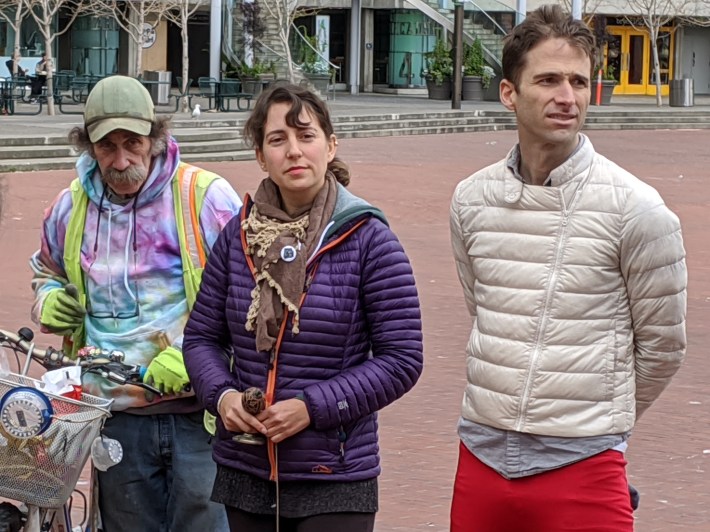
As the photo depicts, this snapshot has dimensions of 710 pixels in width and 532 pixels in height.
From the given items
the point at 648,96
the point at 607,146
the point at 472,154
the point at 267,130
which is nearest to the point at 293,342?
the point at 267,130

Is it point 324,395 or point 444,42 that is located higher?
point 444,42

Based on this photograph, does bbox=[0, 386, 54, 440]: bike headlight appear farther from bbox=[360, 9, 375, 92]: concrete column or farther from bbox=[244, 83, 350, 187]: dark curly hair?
bbox=[360, 9, 375, 92]: concrete column

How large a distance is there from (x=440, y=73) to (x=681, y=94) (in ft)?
25.1

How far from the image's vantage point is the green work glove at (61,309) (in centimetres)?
391

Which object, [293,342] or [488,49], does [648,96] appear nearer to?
[488,49]

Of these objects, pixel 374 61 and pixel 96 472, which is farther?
pixel 374 61

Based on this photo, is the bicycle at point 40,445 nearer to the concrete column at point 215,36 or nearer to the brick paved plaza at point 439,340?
the brick paved plaza at point 439,340

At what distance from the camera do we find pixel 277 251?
3420mm

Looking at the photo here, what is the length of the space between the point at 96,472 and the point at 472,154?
74.6 ft

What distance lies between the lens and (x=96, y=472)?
13.1 feet

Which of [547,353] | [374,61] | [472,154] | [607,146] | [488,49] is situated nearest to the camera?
[547,353]

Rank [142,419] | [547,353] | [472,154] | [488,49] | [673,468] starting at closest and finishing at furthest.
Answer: [547,353]
[142,419]
[673,468]
[472,154]
[488,49]

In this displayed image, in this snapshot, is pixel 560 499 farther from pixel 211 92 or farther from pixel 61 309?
pixel 211 92

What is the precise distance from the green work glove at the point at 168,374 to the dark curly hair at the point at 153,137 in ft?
1.95
